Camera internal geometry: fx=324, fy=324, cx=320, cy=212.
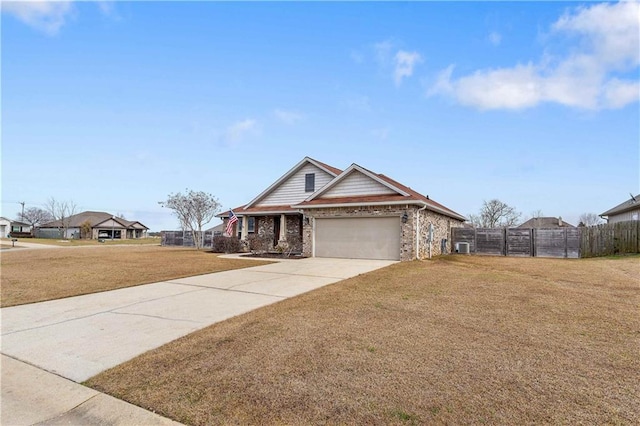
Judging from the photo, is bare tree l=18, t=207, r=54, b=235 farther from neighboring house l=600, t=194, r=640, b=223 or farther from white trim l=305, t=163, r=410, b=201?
neighboring house l=600, t=194, r=640, b=223

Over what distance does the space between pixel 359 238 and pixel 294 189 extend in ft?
22.5

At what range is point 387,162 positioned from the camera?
2767 centimetres

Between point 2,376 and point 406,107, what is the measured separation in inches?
635

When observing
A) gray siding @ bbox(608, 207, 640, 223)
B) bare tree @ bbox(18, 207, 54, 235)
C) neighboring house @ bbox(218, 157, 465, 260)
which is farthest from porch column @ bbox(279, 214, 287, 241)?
bare tree @ bbox(18, 207, 54, 235)

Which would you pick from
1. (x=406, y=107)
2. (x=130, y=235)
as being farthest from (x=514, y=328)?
(x=130, y=235)

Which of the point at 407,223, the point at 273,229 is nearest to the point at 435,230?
the point at 407,223

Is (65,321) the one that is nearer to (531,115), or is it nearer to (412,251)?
(412,251)

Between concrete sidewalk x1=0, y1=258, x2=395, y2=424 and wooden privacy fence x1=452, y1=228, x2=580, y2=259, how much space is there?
13.9 meters

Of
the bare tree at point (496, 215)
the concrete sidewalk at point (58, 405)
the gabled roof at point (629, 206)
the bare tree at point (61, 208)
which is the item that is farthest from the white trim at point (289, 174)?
the bare tree at point (61, 208)

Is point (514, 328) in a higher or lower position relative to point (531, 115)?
lower

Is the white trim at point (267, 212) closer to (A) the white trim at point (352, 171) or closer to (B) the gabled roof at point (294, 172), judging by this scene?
(B) the gabled roof at point (294, 172)

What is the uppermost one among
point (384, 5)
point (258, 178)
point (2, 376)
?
point (384, 5)

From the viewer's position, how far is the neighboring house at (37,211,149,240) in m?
57.6

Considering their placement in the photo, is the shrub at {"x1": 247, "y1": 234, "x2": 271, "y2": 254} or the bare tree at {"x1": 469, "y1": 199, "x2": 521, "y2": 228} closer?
the shrub at {"x1": 247, "y1": 234, "x2": 271, "y2": 254}
